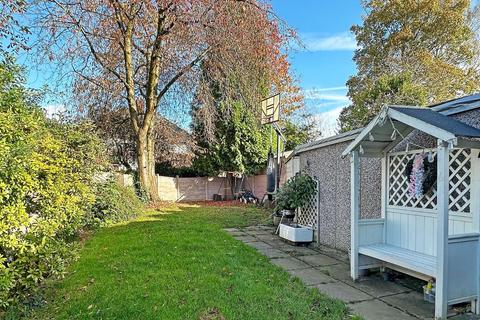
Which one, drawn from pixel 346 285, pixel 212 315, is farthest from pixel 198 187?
pixel 212 315

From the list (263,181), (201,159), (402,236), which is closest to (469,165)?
(402,236)

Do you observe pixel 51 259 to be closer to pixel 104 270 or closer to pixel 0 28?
pixel 104 270

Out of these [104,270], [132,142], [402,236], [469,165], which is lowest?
[104,270]

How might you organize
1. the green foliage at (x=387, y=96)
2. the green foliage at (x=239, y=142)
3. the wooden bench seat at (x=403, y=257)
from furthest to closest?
the green foliage at (x=239, y=142) → the green foliage at (x=387, y=96) → the wooden bench seat at (x=403, y=257)

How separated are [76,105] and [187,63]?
4.35 meters

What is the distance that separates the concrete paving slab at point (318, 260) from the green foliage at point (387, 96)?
26.3 ft

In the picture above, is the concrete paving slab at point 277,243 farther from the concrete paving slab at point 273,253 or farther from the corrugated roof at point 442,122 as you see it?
the corrugated roof at point 442,122

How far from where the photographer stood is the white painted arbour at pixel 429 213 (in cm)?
316

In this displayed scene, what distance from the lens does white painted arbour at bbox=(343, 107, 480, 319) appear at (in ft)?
10.4

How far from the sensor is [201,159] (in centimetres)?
1574

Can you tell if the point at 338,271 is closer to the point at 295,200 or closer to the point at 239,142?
the point at 295,200

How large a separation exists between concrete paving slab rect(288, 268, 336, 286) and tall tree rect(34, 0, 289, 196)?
742cm

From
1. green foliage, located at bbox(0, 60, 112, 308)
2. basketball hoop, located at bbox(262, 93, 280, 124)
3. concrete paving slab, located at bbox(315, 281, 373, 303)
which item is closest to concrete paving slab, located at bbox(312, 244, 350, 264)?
concrete paving slab, located at bbox(315, 281, 373, 303)

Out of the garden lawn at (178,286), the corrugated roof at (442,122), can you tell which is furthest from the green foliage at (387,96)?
the garden lawn at (178,286)
